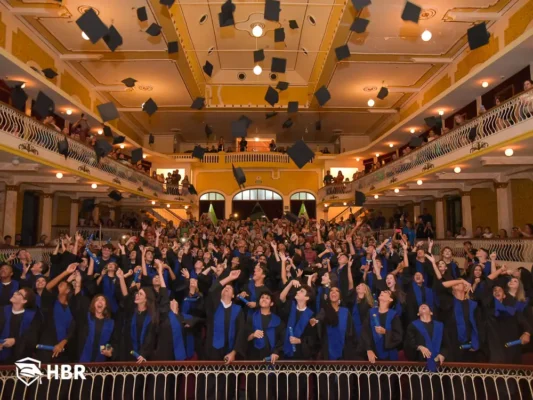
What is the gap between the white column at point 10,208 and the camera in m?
14.9

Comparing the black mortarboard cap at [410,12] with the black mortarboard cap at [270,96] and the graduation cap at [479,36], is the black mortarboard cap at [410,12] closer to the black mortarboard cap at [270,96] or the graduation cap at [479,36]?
the graduation cap at [479,36]

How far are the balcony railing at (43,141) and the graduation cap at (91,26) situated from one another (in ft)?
8.60

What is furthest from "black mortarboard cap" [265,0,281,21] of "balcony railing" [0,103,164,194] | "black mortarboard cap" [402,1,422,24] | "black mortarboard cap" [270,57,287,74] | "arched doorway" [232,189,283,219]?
"arched doorway" [232,189,283,219]

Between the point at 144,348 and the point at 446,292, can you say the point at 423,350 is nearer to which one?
the point at 446,292

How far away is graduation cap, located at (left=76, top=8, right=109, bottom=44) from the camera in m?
10.0

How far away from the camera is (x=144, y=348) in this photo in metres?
5.16

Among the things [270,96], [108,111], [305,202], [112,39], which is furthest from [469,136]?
[305,202]

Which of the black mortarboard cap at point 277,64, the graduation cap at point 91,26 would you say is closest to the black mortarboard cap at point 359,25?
the black mortarboard cap at point 277,64

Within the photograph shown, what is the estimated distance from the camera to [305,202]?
2980 cm

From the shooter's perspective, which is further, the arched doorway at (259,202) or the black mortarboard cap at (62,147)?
the arched doorway at (259,202)

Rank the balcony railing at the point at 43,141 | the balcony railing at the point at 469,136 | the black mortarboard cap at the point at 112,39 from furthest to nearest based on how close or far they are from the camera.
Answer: the black mortarboard cap at the point at 112,39 < the balcony railing at the point at 43,141 < the balcony railing at the point at 469,136

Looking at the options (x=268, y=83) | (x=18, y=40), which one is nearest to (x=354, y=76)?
(x=268, y=83)

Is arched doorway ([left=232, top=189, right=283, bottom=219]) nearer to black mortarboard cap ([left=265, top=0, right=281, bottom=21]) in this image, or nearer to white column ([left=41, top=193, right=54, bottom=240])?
white column ([left=41, top=193, right=54, bottom=240])

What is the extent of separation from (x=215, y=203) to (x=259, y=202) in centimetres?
289
